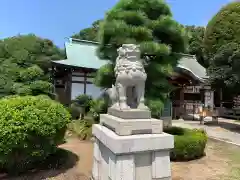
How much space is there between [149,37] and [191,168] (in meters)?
3.93

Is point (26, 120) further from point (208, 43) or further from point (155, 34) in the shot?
point (208, 43)

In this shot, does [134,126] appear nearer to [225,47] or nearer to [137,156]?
[137,156]

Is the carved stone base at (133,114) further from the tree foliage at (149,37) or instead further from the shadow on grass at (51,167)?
the tree foliage at (149,37)

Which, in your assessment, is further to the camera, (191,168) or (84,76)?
(84,76)

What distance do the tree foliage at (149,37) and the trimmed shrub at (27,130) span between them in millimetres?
2510

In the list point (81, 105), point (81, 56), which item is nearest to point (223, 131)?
point (81, 105)

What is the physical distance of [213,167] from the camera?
221 inches

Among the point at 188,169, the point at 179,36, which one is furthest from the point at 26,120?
the point at 179,36

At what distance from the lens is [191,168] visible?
5.61 meters

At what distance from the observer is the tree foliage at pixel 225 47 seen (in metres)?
11.2

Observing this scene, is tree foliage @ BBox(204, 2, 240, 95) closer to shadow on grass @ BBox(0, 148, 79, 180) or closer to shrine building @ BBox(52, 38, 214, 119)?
shrine building @ BBox(52, 38, 214, 119)

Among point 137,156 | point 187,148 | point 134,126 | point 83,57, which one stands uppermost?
point 83,57

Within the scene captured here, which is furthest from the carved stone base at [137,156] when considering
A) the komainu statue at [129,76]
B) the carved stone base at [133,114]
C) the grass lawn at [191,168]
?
the grass lawn at [191,168]

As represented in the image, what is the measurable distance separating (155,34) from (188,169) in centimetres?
424
